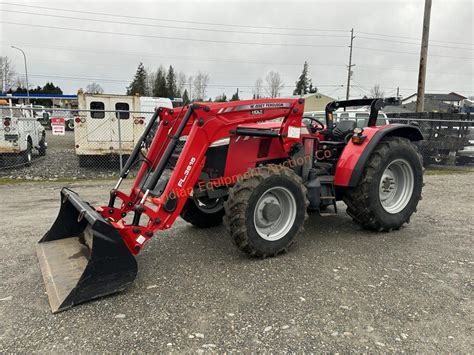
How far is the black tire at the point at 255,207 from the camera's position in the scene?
12.7 feet

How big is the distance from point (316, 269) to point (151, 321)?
1822 mm

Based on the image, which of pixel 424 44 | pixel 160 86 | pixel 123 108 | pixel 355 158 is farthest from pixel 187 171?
pixel 160 86

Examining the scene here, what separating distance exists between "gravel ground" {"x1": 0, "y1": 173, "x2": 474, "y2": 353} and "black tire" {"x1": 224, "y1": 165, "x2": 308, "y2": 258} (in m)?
0.19

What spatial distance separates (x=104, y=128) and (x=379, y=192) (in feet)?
31.6

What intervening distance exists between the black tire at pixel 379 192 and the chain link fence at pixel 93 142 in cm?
641

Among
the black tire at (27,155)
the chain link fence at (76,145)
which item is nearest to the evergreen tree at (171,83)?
the chain link fence at (76,145)

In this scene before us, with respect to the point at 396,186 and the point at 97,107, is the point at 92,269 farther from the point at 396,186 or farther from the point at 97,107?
the point at 97,107

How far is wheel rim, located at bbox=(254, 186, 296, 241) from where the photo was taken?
13.7ft

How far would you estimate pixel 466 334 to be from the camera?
9.53 feet

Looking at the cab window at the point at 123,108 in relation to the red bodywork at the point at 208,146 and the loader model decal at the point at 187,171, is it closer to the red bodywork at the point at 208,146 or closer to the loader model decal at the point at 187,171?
the red bodywork at the point at 208,146

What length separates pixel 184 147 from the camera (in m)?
3.76

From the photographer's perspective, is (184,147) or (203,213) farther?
(203,213)

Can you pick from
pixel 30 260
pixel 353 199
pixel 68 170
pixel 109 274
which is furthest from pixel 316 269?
pixel 68 170

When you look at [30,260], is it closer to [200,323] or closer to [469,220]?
[200,323]
